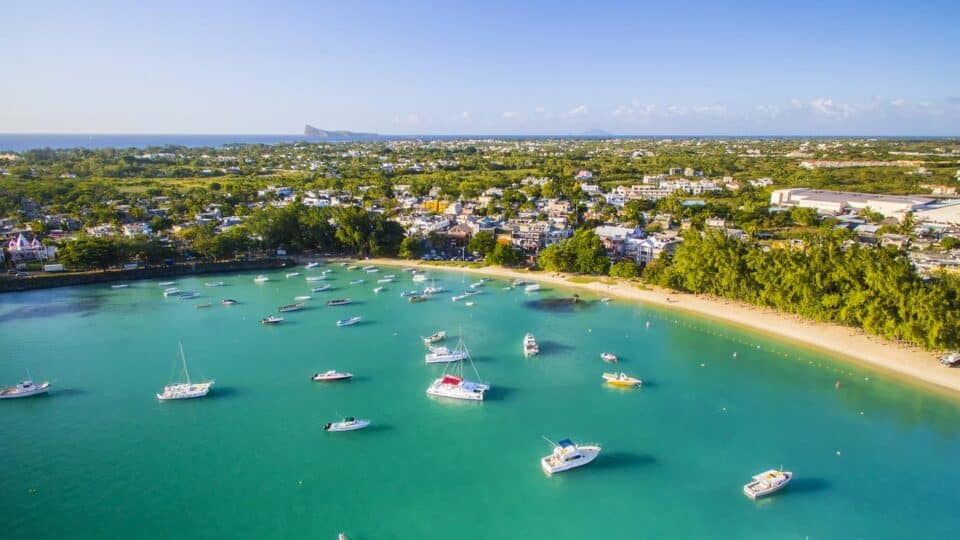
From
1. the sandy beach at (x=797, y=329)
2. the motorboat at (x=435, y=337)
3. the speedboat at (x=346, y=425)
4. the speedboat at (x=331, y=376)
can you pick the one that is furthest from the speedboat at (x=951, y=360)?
the speedboat at (x=331, y=376)

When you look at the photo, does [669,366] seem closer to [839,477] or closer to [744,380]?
[744,380]

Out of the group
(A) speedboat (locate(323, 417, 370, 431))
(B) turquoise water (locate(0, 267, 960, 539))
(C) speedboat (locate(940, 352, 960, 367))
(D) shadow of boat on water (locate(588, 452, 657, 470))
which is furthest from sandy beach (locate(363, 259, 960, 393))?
(A) speedboat (locate(323, 417, 370, 431))

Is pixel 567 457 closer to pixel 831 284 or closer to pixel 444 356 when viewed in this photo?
pixel 444 356

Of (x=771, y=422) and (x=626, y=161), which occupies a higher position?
(x=626, y=161)

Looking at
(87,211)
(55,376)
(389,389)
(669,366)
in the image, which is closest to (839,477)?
(669,366)

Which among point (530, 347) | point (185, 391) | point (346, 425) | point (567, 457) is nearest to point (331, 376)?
point (346, 425)

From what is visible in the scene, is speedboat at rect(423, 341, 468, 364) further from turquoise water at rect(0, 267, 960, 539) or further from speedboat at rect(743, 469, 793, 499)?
speedboat at rect(743, 469, 793, 499)
